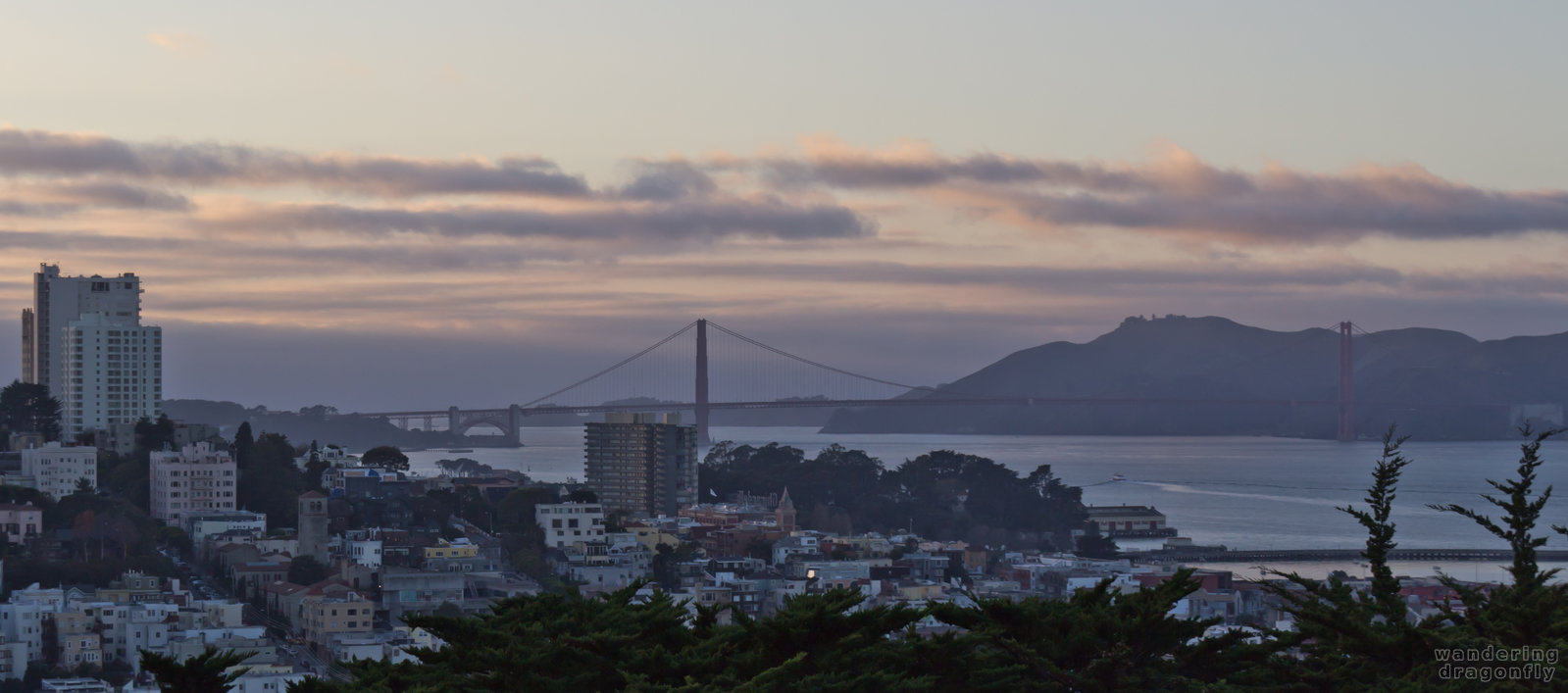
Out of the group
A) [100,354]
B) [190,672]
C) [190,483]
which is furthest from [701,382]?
[190,672]

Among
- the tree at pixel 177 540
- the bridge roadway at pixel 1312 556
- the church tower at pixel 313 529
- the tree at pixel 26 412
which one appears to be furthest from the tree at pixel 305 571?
the bridge roadway at pixel 1312 556

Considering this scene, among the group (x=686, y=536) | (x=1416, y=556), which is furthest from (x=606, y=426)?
(x=1416, y=556)

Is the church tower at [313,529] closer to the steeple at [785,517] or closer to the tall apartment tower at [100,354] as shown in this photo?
the tall apartment tower at [100,354]

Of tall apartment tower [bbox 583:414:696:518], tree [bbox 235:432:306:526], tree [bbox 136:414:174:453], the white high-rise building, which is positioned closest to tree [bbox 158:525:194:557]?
the white high-rise building

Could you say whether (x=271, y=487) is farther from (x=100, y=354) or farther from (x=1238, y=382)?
(x=1238, y=382)

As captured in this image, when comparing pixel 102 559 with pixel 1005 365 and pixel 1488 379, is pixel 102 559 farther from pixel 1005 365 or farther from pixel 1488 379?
pixel 1005 365

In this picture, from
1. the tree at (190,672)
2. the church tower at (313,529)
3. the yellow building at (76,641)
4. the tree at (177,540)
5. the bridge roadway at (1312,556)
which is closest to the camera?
the tree at (190,672)

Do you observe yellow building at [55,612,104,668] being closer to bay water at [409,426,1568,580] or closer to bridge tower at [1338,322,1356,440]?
bay water at [409,426,1568,580]
